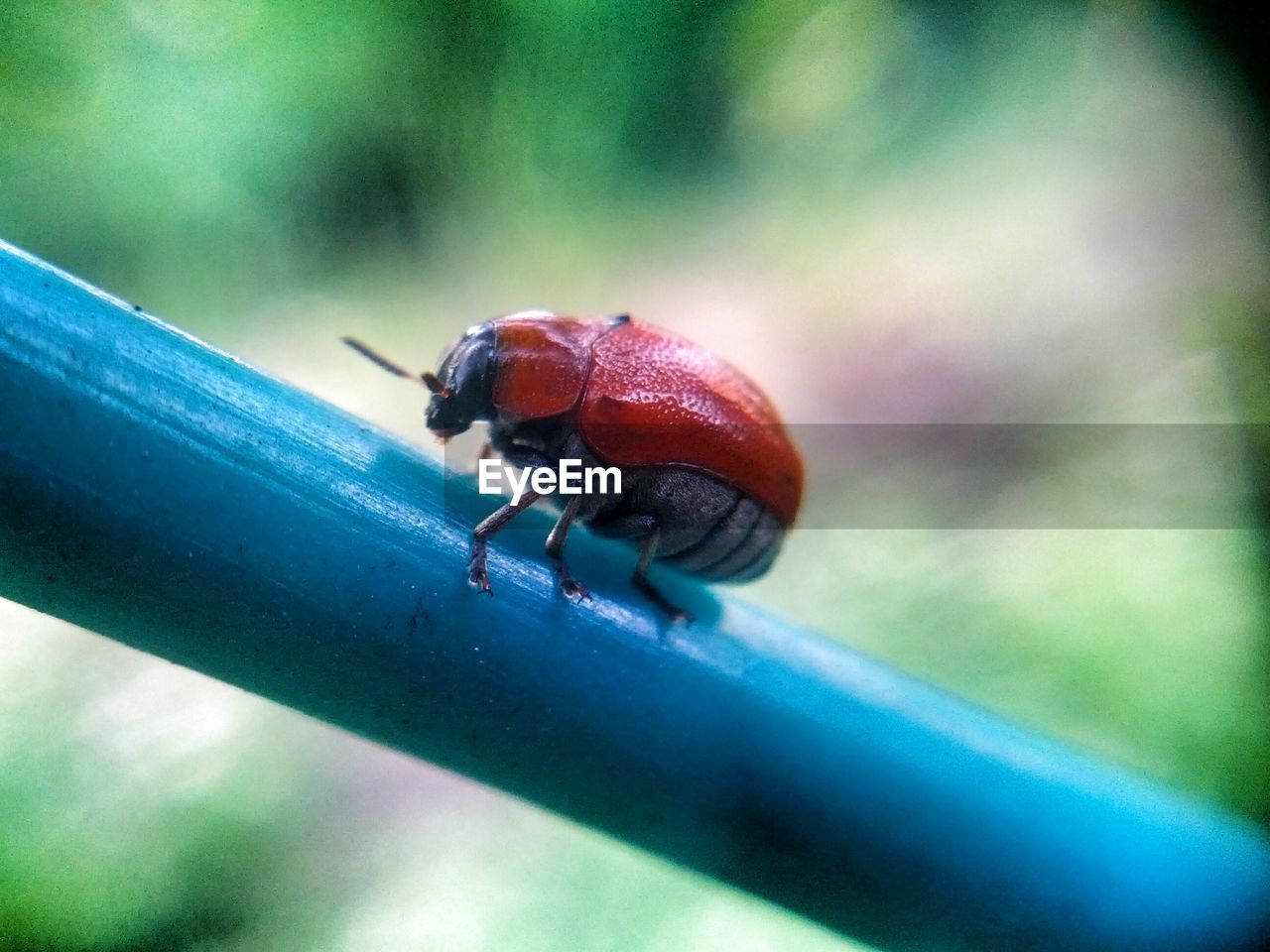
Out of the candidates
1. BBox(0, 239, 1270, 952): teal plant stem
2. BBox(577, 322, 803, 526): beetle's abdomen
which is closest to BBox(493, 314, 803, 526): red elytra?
BBox(577, 322, 803, 526): beetle's abdomen

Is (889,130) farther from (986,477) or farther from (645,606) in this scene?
(645,606)

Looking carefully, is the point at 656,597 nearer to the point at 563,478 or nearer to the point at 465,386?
the point at 563,478

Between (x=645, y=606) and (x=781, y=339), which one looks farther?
(x=781, y=339)

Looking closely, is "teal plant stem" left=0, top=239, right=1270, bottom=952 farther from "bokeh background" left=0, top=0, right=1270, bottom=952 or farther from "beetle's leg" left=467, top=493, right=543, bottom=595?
"bokeh background" left=0, top=0, right=1270, bottom=952

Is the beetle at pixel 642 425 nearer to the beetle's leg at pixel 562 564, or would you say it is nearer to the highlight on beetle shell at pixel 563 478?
the highlight on beetle shell at pixel 563 478

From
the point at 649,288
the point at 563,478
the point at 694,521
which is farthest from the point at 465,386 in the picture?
the point at 649,288

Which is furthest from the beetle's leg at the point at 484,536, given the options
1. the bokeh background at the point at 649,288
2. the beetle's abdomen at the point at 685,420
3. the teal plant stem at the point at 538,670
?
the bokeh background at the point at 649,288

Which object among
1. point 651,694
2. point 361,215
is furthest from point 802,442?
point 651,694
